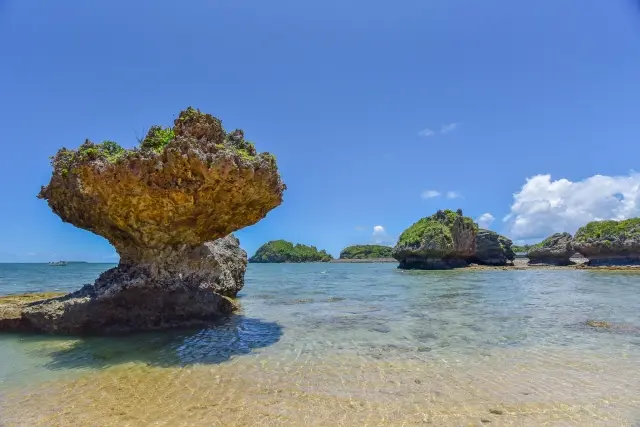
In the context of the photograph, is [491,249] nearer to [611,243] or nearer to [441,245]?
[441,245]

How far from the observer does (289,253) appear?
17562cm

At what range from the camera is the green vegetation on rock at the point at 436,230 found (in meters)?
64.4

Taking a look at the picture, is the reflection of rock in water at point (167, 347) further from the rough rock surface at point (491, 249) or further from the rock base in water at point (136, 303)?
the rough rock surface at point (491, 249)

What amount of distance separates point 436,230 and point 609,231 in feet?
82.8

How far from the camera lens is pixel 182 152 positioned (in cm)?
911

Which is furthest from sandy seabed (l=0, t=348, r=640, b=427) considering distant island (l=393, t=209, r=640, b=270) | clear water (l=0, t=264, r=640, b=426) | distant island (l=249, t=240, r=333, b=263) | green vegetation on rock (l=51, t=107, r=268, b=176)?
distant island (l=249, t=240, r=333, b=263)

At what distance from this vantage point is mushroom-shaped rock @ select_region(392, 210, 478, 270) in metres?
64.8

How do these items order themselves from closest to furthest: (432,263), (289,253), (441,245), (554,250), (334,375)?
Answer: (334,375) < (441,245) < (554,250) < (432,263) < (289,253)

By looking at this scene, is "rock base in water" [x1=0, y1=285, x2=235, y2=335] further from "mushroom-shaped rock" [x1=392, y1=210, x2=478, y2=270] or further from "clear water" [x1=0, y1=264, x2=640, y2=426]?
"mushroom-shaped rock" [x1=392, y1=210, x2=478, y2=270]

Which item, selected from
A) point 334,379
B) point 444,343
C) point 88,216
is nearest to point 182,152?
point 88,216

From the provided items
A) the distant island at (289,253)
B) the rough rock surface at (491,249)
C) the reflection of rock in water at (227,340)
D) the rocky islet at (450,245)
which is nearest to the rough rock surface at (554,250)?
the rough rock surface at (491,249)

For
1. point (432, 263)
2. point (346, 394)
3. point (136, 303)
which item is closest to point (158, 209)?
point (136, 303)

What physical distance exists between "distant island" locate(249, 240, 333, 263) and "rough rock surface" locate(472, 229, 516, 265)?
10950cm

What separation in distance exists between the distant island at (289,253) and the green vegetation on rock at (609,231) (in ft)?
411
